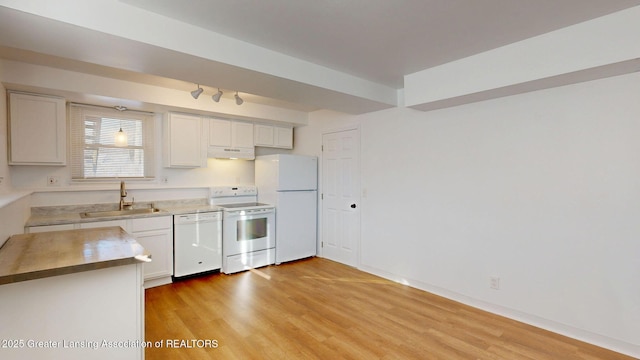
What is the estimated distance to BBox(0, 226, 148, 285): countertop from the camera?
146 cm

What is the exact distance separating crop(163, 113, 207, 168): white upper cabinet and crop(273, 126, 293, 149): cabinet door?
4.16 ft

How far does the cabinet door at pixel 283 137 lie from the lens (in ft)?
17.2

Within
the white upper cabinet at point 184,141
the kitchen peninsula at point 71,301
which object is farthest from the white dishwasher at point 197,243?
the kitchen peninsula at point 71,301

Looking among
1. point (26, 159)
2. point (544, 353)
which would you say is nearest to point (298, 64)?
point (26, 159)

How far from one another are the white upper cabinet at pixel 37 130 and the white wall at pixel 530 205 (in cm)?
384

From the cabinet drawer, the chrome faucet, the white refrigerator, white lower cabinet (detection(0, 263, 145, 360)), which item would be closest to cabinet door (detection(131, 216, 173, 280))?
the cabinet drawer

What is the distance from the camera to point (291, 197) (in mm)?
4770

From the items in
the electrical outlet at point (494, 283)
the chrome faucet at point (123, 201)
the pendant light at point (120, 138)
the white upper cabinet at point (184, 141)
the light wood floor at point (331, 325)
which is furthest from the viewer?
the white upper cabinet at point (184, 141)

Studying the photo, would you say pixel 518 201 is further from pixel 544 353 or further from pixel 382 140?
pixel 382 140

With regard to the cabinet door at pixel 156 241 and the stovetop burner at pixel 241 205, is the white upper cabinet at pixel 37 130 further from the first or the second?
the stovetop burner at pixel 241 205

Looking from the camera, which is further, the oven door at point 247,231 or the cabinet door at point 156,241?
the oven door at point 247,231

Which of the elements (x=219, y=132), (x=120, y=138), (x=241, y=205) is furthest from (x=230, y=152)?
(x=120, y=138)

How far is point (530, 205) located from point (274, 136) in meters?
3.78

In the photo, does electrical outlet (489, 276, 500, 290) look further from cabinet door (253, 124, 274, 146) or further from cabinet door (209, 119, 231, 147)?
cabinet door (209, 119, 231, 147)
